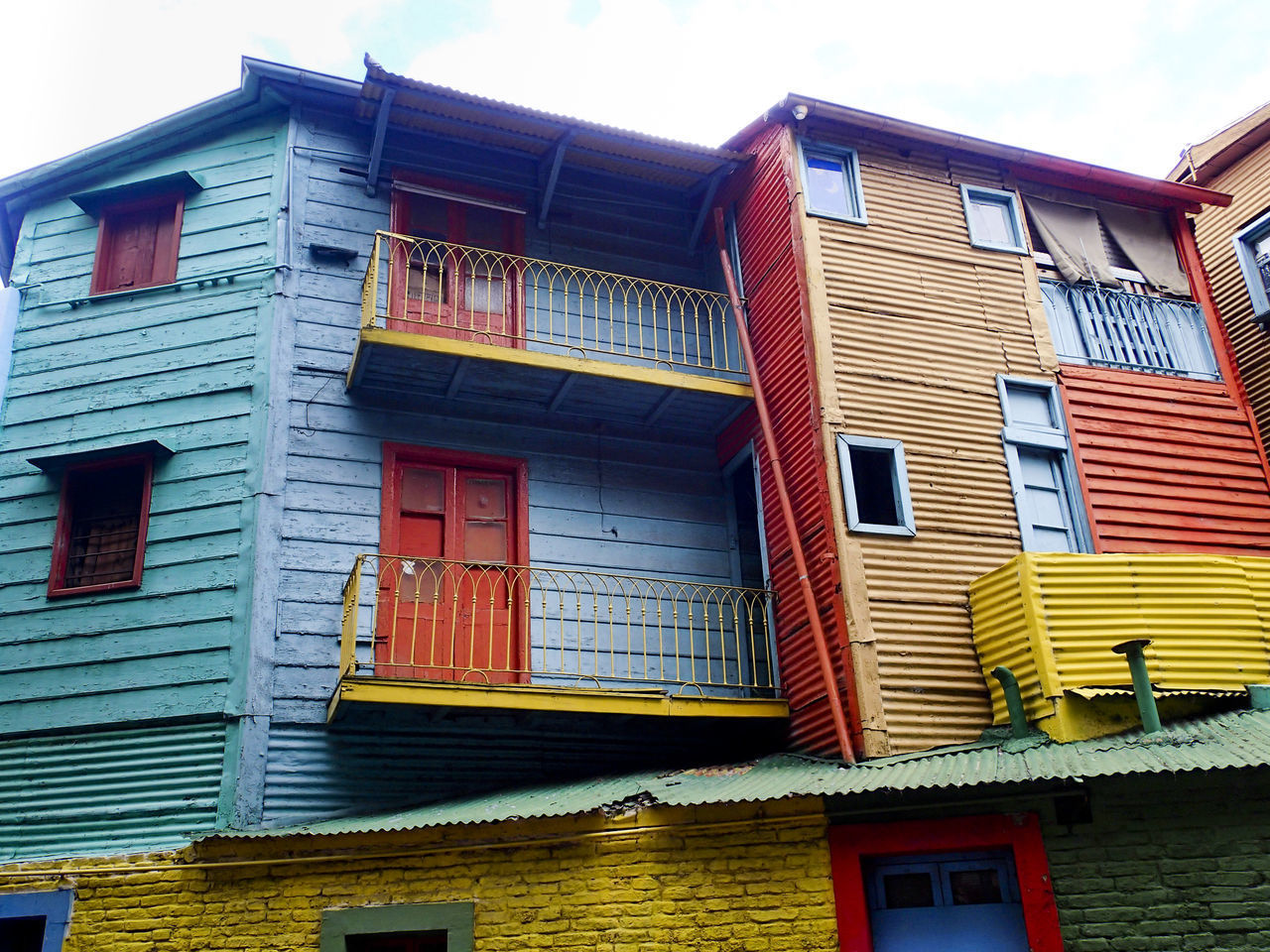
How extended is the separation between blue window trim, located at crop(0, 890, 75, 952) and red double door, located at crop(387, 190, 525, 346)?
6159 millimetres

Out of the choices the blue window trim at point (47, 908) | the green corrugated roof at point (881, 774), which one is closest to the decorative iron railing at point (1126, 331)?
the green corrugated roof at point (881, 774)

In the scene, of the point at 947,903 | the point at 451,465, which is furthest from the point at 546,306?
the point at 947,903

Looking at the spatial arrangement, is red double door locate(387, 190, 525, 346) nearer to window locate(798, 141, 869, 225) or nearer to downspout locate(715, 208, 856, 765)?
downspout locate(715, 208, 856, 765)

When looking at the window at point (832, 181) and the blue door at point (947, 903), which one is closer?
the blue door at point (947, 903)

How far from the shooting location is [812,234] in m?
11.9

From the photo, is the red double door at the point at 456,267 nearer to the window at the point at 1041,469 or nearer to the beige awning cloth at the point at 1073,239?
the window at the point at 1041,469

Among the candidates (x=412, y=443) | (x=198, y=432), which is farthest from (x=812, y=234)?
(x=198, y=432)

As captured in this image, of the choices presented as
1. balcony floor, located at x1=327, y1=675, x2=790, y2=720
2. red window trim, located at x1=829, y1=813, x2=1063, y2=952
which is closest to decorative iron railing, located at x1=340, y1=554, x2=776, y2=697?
balcony floor, located at x1=327, y1=675, x2=790, y2=720

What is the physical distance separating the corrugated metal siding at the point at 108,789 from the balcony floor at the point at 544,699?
1.23 m

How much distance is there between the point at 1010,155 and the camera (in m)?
13.0

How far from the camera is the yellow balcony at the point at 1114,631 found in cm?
917

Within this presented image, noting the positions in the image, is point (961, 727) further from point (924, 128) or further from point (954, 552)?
point (924, 128)

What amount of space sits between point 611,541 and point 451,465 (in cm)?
189

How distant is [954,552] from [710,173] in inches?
216
